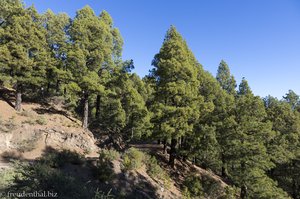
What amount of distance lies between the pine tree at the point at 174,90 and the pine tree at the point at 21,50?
11.3 m

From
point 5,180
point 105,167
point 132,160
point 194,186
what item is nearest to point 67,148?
point 105,167

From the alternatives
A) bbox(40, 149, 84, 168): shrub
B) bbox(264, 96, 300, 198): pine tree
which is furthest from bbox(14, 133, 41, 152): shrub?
bbox(264, 96, 300, 198): pine tree

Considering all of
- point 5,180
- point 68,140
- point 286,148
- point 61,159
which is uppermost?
point 286,148

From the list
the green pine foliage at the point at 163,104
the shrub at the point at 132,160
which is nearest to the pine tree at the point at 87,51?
the green pine foliage at the point at 163,104

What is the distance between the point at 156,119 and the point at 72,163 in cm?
698

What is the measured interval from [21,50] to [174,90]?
14.2 metres

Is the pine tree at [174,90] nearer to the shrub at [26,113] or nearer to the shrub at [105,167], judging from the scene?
the shrub at [105,167]

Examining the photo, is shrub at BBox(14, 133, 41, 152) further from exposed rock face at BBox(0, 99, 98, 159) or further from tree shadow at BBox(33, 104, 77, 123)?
tree shadow at BBox(33, 104, 77, 123)

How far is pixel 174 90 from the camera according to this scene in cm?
1995

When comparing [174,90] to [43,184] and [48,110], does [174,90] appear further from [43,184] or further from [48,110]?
[43,184]

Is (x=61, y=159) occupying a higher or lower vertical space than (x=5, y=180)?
lower

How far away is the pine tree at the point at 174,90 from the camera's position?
19.7 metres

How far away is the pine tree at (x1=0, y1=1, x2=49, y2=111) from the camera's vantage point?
2336cm

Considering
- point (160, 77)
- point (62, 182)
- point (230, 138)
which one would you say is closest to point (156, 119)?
point (160, 77)
